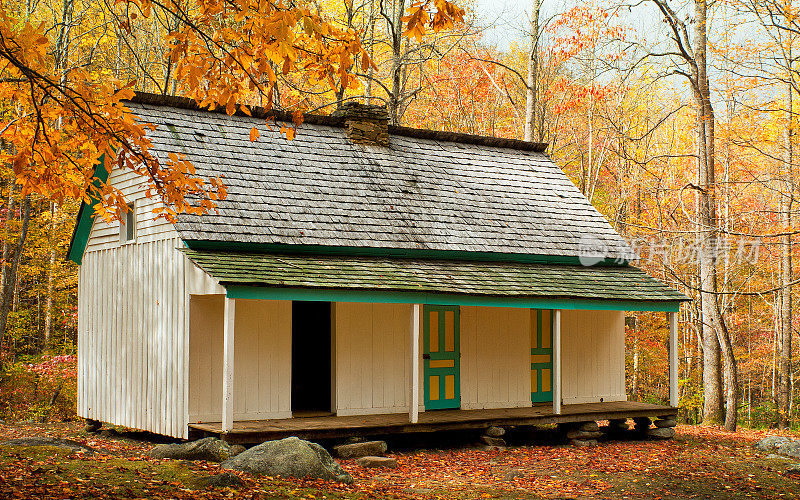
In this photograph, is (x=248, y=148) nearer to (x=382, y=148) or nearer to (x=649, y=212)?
(x=382, y=148)

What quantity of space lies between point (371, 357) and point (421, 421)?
1449 mm

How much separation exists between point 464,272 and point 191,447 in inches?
218

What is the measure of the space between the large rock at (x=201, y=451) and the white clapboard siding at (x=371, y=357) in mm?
2827

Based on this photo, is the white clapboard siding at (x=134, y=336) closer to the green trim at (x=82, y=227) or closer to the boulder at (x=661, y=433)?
the green trim at (x=82, y=227)

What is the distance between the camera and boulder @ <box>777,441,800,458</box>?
12.9 m

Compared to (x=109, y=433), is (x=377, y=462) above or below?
above

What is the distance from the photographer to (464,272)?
1408 cm

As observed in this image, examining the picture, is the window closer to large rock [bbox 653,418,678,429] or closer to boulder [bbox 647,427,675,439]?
boulder [bbox 647,427,675,439]

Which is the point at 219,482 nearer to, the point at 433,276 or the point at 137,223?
the point at 433,276

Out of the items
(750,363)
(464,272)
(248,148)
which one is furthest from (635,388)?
(248,148)

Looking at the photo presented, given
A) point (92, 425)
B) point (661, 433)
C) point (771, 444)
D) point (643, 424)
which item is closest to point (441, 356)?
point (643, 424)

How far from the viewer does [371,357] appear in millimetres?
13742

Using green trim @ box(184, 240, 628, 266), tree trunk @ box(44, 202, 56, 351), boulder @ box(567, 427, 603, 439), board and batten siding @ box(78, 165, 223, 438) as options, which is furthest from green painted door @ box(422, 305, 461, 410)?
tree trunk @ box(44, 202, 56, 351)

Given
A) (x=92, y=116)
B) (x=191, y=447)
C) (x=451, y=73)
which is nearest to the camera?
(x=92, y=116)
